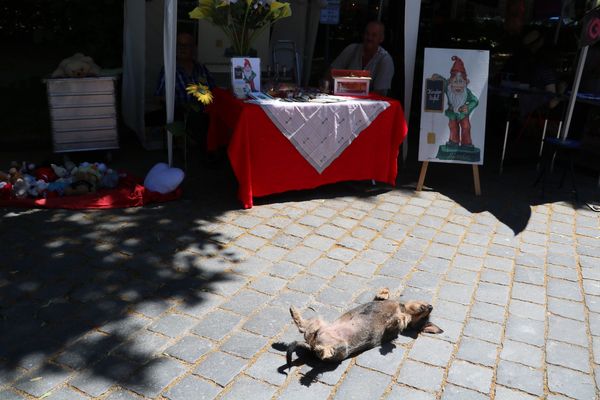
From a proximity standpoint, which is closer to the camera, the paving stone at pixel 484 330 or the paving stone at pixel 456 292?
the paving stone at pixel 484 330

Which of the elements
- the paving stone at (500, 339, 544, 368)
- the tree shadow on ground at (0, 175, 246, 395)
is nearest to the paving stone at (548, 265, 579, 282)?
the paving stone at (500, 339, 544, 368)

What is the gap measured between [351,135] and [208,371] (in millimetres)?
2797

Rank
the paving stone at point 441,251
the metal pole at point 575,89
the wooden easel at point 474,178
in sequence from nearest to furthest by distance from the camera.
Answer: the paving stone at point 441,251 → the metal pole at point 575,89 → the wooden easel at point 474,178

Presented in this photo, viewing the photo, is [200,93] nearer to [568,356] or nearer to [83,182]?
[83,182]

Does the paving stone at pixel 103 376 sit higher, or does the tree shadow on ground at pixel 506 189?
the tree shadow on ground at pixel 506 189

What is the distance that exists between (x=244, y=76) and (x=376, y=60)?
159cm

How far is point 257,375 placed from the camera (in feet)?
8.21

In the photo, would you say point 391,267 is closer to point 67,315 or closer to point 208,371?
point 208,371

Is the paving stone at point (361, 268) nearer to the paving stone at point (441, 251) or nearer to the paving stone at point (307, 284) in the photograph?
the paving stone at point (307, 284)

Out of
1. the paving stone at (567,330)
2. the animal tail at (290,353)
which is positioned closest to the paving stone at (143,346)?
the animal tail at (290,353)

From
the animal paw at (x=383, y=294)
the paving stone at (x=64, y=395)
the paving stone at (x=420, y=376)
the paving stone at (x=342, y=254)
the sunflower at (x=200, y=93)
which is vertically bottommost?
the paving stone at (x=64, y=395)

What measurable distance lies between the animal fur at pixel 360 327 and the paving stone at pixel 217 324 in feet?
1.18

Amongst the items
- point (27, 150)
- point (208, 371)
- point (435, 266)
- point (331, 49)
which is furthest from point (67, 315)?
point (331, 49)

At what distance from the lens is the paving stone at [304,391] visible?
2.39 metres
